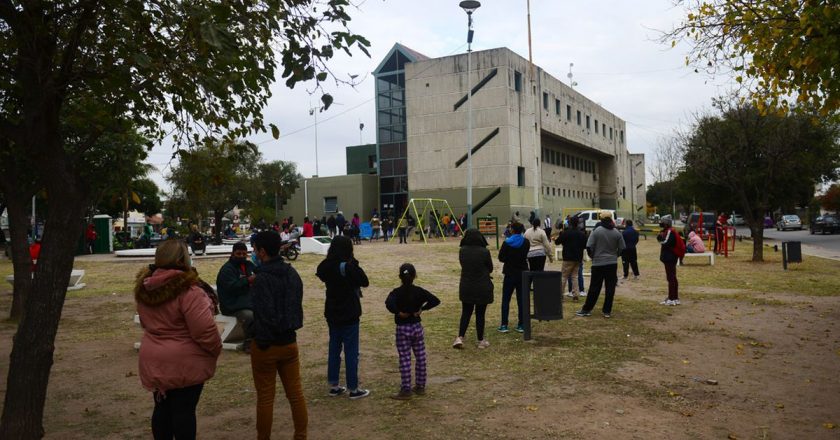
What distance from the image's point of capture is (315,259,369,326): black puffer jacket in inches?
227

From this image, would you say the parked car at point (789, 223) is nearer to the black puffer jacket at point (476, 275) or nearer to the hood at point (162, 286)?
the black puffer jacket at point (476, 275)

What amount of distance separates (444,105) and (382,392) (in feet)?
123

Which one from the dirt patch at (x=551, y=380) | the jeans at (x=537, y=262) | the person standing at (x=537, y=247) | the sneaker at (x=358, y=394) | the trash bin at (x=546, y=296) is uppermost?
the person standing at (x=537, y=247)

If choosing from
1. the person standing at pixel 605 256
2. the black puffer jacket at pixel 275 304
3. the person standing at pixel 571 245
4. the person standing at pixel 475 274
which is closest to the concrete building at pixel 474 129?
the person standing at pixel 571 245

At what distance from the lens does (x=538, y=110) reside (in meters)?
45.0

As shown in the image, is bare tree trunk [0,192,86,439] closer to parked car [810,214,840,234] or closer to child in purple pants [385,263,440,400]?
child in purple pants [385,263,440,400]

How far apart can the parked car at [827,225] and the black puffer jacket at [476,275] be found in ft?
143

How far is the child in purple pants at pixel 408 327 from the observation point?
19.8ft

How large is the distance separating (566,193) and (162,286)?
53.3m

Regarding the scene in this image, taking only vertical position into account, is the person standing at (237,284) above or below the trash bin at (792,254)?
above

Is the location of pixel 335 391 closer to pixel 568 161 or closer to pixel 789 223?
pixel 568 161

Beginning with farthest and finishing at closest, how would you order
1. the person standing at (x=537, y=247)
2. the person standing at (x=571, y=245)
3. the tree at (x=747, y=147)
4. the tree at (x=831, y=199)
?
the tree at (x=831, y=199)
the tree at (x=747, y=147)
the person standing at (x=571, y=245)
the person standing at (x=537, y=247)

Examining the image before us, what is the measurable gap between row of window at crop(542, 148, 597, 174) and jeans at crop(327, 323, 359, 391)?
4546cm

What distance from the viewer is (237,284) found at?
7457mm
